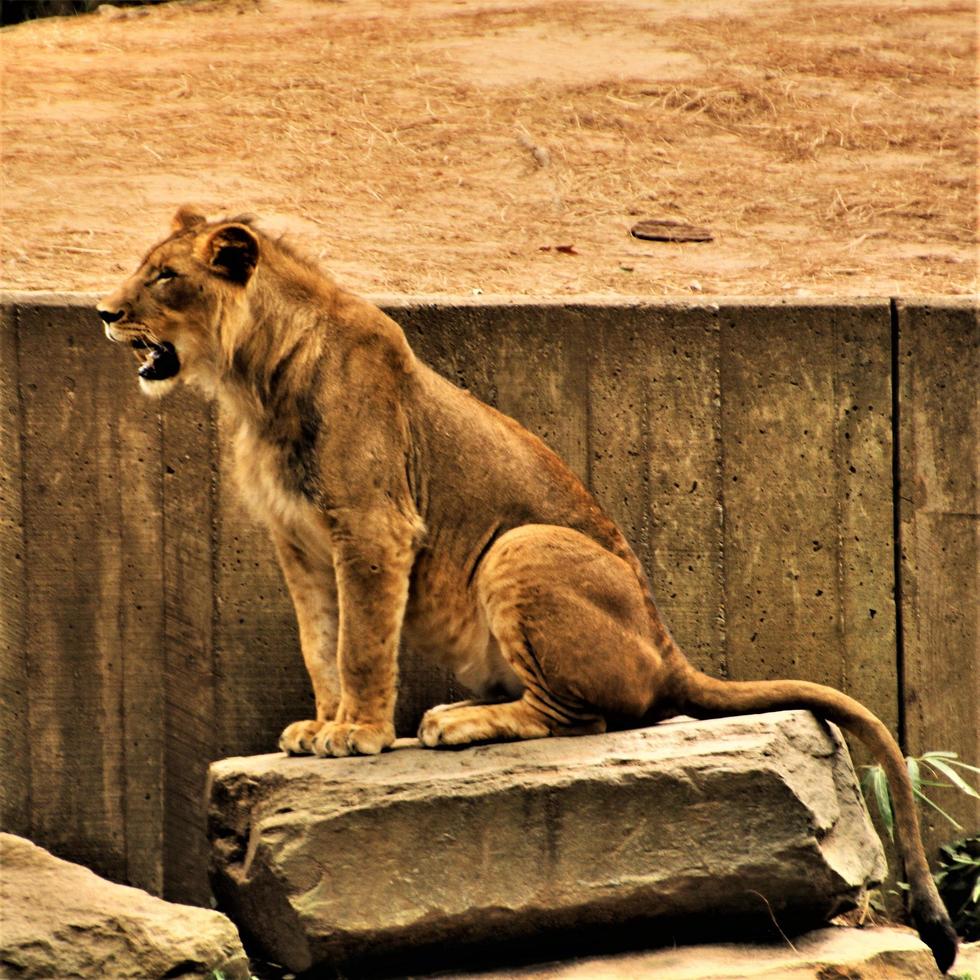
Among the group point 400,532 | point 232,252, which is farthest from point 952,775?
point 232,252

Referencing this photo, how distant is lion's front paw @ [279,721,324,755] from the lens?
625 cm

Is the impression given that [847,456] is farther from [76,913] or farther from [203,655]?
[76,913]

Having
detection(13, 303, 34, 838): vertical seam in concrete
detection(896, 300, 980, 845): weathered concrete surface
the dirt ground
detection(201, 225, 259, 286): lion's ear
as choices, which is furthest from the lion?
the dirt ground

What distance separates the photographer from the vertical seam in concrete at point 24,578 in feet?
22.9

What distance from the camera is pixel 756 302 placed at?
291 inches

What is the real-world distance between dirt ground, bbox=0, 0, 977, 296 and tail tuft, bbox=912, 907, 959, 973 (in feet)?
12.1

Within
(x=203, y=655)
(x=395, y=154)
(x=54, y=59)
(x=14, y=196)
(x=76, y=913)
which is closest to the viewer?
(x=76, y=913)

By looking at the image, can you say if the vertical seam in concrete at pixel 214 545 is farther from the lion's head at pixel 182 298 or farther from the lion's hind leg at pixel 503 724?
the lion's hind leg at pixel 503 724

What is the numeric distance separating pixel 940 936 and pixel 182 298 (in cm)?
394

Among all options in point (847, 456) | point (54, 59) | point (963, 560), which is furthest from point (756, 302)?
point (54, 59)

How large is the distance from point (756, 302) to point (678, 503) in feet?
3.41

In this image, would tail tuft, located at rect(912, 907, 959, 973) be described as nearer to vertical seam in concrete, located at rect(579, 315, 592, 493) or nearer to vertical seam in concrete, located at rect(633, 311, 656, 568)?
vertical seam in concrete, located at rect(633, 311, 656, 568)

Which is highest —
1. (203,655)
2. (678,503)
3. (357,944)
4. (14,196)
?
(14,196)

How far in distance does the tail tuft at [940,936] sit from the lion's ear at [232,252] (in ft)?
12.2
